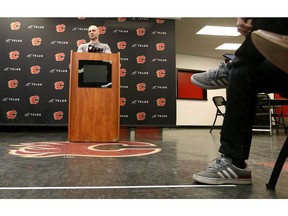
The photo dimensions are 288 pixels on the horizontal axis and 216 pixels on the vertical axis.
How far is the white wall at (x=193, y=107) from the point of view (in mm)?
8836

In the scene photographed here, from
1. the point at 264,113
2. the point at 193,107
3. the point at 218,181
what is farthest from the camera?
the point at 193,107

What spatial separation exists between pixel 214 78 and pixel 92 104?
1782 mm

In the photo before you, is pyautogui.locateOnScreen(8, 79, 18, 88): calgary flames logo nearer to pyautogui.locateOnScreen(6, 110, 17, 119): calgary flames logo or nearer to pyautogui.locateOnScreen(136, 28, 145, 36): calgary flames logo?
pyautogui.locateOnScreen(6, 110, 17, 119): calgary flames logo

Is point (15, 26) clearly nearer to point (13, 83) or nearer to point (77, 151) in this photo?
point (13, 83)

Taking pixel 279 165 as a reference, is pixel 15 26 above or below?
above

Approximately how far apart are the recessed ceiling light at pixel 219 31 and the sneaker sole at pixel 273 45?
607 centimetres

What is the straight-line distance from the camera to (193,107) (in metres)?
8.99

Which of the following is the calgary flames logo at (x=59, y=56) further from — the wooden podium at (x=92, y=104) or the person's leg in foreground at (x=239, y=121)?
the person's leg in foreground at (x=239, y=121)

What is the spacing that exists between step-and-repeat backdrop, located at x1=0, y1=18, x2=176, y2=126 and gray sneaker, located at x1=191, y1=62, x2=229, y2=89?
3.39 m

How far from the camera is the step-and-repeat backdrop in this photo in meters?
4.47

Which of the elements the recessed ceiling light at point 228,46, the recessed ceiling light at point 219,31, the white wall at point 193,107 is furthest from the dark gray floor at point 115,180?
the white wall at point 193,107

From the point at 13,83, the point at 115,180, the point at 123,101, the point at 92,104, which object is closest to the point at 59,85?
the point at 13,83
